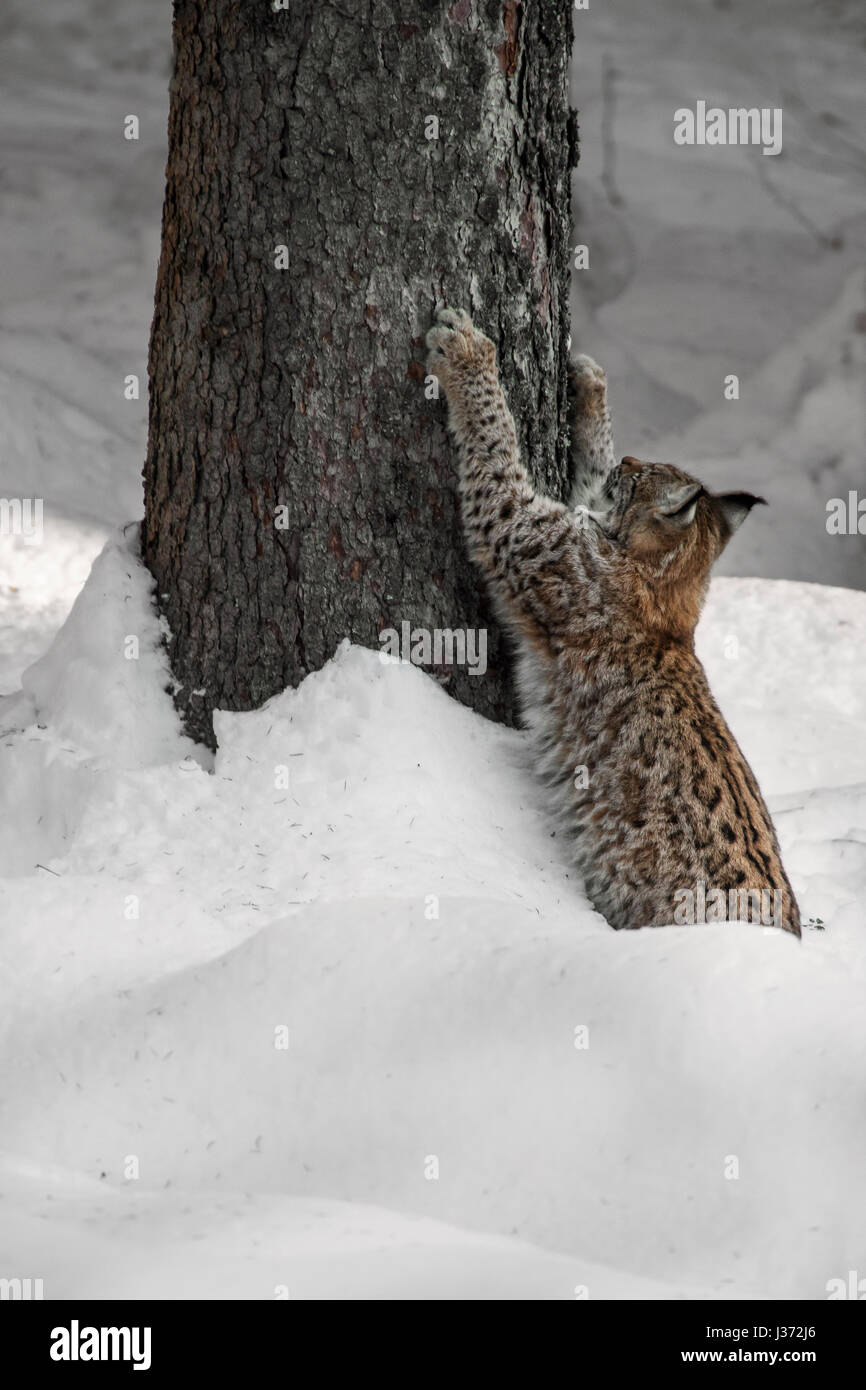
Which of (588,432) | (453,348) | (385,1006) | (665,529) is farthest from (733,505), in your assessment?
(385,1006)

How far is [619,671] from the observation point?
3295 mm

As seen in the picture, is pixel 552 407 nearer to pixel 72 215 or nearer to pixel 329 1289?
pixel 329 1289

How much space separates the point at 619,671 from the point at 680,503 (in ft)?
1.55

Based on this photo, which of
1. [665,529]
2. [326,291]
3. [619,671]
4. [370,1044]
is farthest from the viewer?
[665,529]

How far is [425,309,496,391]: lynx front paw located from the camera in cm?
298

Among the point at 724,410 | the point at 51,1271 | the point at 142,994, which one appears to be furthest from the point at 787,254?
the point at 51,1271

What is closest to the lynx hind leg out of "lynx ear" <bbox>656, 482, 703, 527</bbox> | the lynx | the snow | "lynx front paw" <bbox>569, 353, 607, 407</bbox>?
"lynx front paw" <bbox>569, 353, 607, 407</bbox>

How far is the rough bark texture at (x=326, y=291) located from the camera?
9.48ft

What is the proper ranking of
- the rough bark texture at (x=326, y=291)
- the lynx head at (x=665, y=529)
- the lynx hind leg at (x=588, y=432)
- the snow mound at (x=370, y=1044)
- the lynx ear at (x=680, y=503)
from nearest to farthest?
the snow mound at (x=370, y=1044) → the rough bark texture at (x=326, y=291) → the lynx ear at (x=680, y=503) → the lynx head at (x=665, y=529) → the lynx hind leg at (x=588, y=432)

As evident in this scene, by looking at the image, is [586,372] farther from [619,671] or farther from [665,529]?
[619,671]

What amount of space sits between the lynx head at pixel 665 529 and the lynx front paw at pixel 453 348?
70 centimetres

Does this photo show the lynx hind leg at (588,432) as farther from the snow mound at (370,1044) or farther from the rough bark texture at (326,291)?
the snow mound at (370,1044)

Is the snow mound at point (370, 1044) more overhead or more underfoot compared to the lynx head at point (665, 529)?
more underfoot

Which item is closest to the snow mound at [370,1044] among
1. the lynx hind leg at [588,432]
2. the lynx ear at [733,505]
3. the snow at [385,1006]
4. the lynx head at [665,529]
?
the snow at [385,1006]
